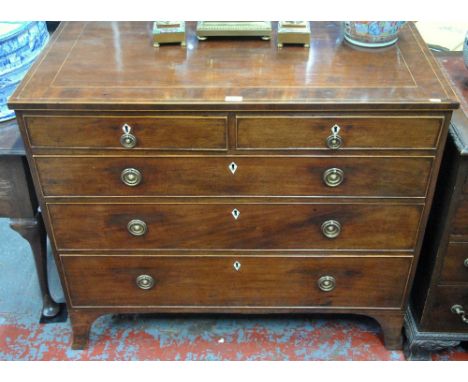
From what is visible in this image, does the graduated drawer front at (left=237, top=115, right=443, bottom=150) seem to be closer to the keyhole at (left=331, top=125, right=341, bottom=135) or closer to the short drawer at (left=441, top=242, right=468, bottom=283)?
the keyhole at (left=331, top=125, right=341, bottom=135)

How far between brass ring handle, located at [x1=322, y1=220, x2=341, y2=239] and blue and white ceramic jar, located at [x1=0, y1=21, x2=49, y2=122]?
973 millimetres

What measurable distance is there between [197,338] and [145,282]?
36 cm

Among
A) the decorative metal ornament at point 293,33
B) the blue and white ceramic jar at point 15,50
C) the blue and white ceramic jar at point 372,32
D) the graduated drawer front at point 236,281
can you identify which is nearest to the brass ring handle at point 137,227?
the graduated drawer front at point 236,281

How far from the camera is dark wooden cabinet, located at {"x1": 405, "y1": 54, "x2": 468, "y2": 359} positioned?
1.54 metres

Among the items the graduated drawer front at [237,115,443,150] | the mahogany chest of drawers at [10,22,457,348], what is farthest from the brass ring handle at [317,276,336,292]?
the graduated drawer front at [237,115,443,150]

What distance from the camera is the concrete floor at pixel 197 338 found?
195 cm

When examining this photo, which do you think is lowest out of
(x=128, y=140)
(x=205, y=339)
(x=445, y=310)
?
(x=205, y=339)

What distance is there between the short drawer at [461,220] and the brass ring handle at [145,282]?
2.99 feet

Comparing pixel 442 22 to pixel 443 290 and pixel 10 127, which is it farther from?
pixel 10 127

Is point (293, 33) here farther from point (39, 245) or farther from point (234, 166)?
point (39, 245)

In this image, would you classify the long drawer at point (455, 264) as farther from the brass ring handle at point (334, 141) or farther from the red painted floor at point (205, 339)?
the brass ring handle at point (334, 141)

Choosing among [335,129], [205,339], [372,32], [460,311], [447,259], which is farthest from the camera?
[205,339]

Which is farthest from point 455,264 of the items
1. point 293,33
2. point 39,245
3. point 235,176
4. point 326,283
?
point 39,245

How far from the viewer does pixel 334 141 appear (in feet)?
4.77
